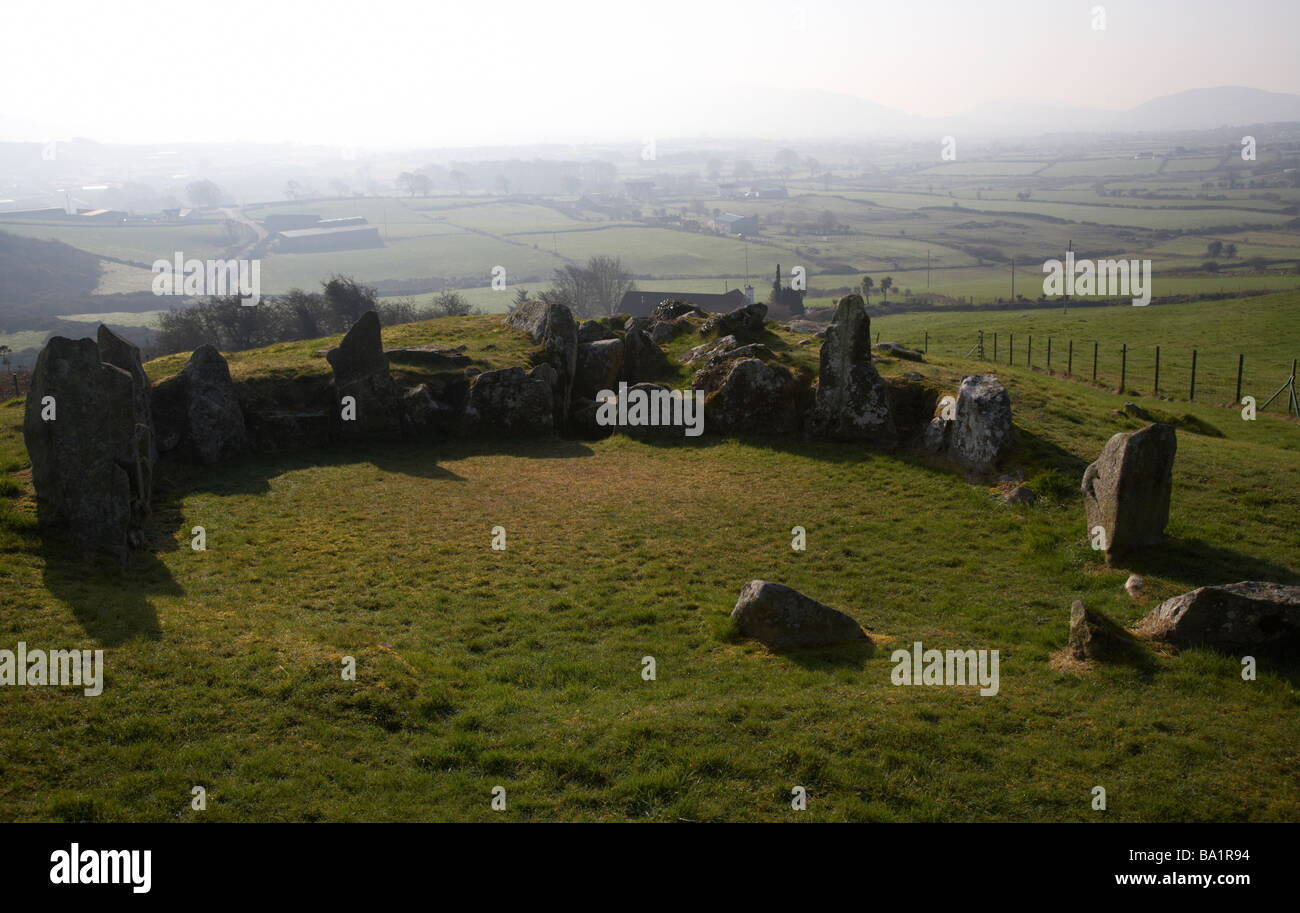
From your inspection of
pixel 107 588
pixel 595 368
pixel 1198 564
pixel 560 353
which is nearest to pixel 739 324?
pixel 595 368

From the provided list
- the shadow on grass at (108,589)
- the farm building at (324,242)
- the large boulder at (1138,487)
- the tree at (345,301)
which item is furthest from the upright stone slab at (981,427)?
the farm building at (324,242)

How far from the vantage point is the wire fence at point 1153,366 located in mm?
39625

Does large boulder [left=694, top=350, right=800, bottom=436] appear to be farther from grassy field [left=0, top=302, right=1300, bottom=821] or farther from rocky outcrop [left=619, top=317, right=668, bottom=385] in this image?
rocky outcrop [left=619, top=317, right=668, bottom=385]

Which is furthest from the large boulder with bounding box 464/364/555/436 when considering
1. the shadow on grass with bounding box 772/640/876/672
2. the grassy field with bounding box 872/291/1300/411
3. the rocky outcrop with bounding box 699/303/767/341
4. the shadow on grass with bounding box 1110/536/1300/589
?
the grassy field with bounding box 872/291/1300/411

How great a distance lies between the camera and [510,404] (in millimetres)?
30266

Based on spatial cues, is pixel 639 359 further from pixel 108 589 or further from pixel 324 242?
pixel 324 242

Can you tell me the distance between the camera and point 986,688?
12.7 m

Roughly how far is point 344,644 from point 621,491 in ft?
35.9

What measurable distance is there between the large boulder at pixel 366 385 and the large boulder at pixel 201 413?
3324 millimetres

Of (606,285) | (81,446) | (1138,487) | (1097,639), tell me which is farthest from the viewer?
(606,285)

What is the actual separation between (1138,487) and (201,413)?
84.0ft

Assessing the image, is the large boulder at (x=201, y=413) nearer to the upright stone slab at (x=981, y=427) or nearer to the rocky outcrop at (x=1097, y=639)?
the upright stone slab at (x=981, y=427)
